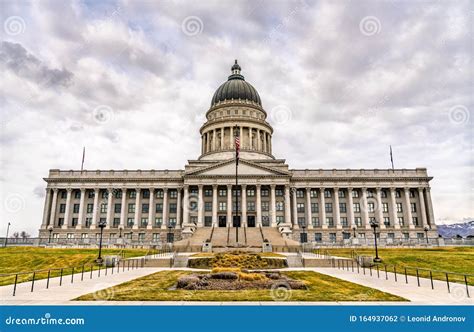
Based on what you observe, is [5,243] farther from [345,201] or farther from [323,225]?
[345,201]

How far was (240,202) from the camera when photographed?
235ft

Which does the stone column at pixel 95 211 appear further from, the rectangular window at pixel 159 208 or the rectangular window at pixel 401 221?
the rectangular window at pixel 401 221

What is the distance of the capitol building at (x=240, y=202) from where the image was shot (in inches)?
2753

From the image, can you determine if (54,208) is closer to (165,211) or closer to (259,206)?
(165,211)

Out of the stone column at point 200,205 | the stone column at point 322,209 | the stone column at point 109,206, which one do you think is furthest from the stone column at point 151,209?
the stone column at point 322,209

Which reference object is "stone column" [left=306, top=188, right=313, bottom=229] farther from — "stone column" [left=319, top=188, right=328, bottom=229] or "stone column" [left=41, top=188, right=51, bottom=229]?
"stone column" [left=41, top=188, right=51, bottom=229]

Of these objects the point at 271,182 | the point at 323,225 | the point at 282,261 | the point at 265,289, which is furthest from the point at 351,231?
the point at 265,289

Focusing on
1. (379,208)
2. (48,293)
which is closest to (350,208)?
(379,208)

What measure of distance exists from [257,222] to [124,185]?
32.9m

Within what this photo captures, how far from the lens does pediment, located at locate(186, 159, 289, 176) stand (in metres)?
69.8

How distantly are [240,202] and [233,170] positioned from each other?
7.70 meters

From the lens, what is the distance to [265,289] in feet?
48.4

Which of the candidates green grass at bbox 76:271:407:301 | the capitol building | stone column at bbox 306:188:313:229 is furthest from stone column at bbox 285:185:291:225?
green grass at bbox 76:271:407:301
